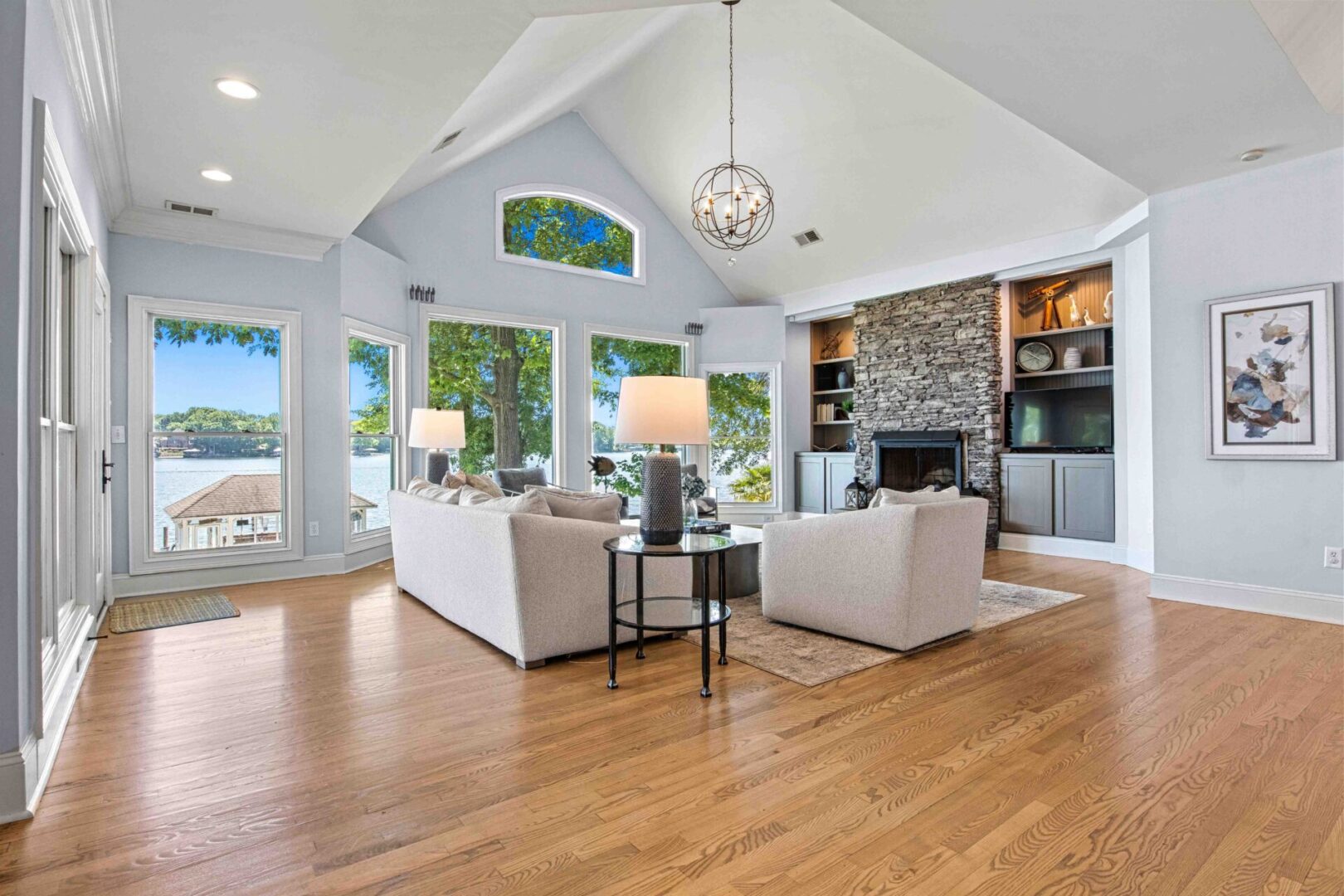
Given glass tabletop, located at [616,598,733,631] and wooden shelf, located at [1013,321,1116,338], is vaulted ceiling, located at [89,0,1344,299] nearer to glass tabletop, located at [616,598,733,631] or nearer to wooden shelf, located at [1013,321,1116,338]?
wooden shelf, located at [1013,321,1116,338]

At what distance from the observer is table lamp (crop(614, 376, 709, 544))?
122 inches

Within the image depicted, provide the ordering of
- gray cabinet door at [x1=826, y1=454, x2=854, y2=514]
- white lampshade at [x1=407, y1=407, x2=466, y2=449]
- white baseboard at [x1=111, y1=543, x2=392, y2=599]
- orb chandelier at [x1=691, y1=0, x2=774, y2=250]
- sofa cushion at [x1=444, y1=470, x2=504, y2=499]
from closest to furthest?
sofa cushion at [x1=444, y1=470, x2=504, y2=499] < white baseboard at [x1=111, y1=543, x2=392, y2=599] < white lampshade at [x1=407, y1=407, x2=466, y2=449] < orb chandelier at [x1=691, y1=0, x2=774, y2=250] < gray cabinet door at [x1=826, y1=454, x2=854, y2=514]

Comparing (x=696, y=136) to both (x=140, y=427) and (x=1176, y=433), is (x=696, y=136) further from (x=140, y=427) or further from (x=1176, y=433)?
(x=140, y=427)

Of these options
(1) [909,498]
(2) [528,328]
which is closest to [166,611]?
(2) [528,328]

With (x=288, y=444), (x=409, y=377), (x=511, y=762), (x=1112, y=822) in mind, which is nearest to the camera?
(x=1112, y=822)

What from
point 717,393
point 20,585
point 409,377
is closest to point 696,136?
point 717,393

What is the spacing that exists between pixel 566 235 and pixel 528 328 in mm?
1141

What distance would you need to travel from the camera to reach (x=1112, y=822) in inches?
73.3

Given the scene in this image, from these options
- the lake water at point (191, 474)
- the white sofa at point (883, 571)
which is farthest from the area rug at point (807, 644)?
the lake water at point (191, 474)

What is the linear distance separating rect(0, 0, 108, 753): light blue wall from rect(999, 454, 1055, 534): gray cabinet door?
689 centimetres

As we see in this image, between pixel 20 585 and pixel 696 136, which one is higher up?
pixel 696 136

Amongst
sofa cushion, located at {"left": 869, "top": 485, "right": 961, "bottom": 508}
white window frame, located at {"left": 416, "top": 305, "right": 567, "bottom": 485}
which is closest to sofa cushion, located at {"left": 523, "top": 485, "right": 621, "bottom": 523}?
sofa cushion, located at {"left": 869, "top": 485, "right": 961, "bottom": 508}

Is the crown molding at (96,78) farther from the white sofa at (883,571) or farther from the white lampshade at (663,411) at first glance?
the white sofa at (883,571)

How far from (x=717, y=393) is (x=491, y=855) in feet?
23.8
